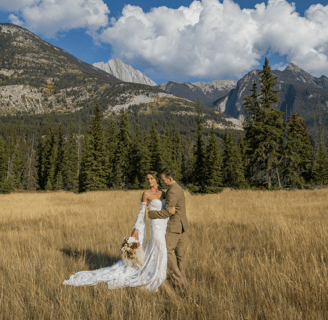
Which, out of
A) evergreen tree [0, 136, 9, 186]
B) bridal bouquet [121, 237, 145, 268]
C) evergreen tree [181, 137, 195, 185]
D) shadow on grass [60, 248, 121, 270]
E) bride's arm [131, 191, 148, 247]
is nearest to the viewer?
bridal bouquet [121, 237, 145, 268]

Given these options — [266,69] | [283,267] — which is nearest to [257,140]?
[266,69]

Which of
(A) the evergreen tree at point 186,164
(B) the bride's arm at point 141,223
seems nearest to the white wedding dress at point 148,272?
(B) the bride's arm at point 141,223

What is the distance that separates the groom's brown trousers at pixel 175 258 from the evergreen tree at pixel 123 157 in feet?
130

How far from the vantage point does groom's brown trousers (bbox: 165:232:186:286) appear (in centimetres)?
385

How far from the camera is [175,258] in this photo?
3.95m

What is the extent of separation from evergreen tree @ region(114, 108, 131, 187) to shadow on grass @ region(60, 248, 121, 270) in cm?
3722

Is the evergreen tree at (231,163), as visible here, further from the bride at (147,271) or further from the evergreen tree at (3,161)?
the evergreen tree at (3,161)

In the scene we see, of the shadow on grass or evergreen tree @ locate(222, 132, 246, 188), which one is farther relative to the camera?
evergreen tree @ locate(222, 132, 246, 188)

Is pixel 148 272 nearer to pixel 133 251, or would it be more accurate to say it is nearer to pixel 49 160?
pixel 133 251

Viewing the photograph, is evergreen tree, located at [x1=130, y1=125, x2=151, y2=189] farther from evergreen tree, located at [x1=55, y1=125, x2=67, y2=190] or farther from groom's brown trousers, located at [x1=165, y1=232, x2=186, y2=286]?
groom's brown trousers, located at [x1=165, y1=232, x2=186, y2=286]

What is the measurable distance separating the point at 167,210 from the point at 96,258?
117 inches

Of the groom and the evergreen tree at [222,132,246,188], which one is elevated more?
the evergreen tree at [222,132,246,188]

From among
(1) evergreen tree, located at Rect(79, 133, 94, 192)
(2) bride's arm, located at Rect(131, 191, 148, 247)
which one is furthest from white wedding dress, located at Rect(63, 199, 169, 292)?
(1) evergreen tree, located at Rect(79, 133, 94, 192)

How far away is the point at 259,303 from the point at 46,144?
210 ft
